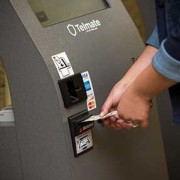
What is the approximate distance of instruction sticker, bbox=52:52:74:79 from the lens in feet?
3.75

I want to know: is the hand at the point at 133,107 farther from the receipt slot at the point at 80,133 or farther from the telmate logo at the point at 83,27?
the telmate logo at the point at 83,27

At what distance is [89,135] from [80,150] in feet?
0.21

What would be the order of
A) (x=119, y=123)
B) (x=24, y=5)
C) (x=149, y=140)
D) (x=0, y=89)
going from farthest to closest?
1. (x=0, y=89)
2. (x=149, y=140)
3. (x=119, y=123)
4. (x=24, y=5)

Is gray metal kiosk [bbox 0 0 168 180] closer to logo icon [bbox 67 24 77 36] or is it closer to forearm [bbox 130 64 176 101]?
logo icon [bbox 67 24 77 36]

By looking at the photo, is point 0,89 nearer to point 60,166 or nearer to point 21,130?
point 21,130

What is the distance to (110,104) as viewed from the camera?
1255mm

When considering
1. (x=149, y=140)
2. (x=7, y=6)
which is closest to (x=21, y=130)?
(x=7, y=6)

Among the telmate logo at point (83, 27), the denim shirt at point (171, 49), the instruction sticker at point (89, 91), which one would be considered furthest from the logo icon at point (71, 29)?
the denim shirt at point (171, 49)

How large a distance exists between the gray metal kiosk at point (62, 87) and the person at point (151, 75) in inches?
1.8

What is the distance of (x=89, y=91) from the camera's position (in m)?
1.22

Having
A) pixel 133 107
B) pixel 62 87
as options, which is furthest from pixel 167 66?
pixel 62 87

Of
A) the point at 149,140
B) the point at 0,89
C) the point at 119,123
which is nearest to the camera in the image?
the point at 119,123

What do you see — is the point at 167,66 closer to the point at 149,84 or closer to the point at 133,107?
the point at 149,84

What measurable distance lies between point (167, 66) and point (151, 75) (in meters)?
0.06
